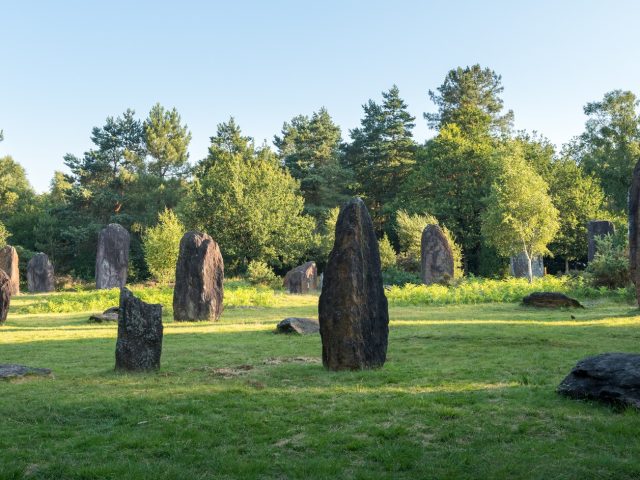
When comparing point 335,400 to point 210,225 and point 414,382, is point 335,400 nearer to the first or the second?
point 414,382

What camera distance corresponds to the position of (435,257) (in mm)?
32250

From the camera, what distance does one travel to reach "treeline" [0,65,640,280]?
4253cm

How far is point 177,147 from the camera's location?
6038cm

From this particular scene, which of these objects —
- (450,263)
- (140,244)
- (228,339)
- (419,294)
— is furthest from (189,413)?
(140,244)

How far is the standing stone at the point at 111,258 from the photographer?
33906 millimetres

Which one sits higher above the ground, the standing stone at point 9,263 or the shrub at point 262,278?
the standing stone at point 9,263

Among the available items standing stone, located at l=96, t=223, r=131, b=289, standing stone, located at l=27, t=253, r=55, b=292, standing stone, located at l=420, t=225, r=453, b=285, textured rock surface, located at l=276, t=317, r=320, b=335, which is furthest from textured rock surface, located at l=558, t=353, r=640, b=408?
standing stone, located at l=27, t=253, r=55, b=292

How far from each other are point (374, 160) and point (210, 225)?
63.9ft

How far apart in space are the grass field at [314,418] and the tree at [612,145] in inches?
1680

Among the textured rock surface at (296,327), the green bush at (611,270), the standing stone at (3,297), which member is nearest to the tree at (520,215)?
the green bush at (611,270)

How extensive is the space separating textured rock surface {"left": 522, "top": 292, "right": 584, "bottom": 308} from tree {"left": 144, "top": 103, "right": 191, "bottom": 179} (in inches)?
1783

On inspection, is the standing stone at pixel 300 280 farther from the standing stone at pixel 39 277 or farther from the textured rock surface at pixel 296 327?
the textured rock surface at pixel 296 327

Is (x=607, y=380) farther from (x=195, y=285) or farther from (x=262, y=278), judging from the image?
(x=262, y=278)

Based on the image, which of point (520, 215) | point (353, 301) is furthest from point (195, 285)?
point (520, 215)
